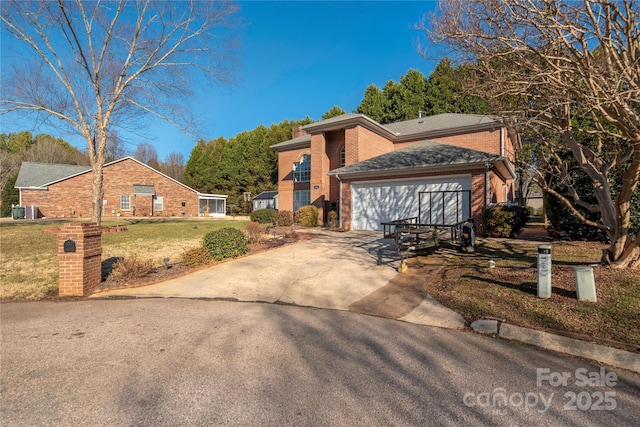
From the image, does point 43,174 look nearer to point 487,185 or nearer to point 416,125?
point 416,125

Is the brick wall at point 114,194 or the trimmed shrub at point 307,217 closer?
the trimmed shrub at point 307,217

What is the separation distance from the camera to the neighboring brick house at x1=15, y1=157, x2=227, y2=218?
108 ft

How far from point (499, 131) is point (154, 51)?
19.4m

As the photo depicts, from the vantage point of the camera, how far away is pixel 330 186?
22.2m

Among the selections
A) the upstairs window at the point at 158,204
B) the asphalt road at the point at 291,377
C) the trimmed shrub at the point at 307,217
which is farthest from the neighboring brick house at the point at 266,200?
the asphalt road at the point at 291,377

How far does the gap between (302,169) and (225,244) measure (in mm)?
A: 16855

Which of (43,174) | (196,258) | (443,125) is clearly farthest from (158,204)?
(196,258)

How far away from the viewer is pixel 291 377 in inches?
123

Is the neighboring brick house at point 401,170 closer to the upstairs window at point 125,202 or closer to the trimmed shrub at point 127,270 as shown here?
the trimmed shrub at point 127,270

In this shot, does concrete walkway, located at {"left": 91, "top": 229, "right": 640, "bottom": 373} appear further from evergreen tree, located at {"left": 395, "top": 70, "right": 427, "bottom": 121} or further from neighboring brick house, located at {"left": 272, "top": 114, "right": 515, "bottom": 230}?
evergreen tree, located at {"left": 395, "top": 70, "right": 427, "bottom": 121}

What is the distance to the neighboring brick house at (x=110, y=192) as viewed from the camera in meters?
33.0

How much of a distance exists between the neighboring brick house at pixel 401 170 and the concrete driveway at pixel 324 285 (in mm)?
5514

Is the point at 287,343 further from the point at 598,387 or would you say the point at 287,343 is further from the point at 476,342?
the point at 598,387

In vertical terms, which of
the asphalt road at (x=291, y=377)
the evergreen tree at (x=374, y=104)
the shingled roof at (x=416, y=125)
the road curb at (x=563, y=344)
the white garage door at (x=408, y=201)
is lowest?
the asphalt road at (x=291, y=377)
